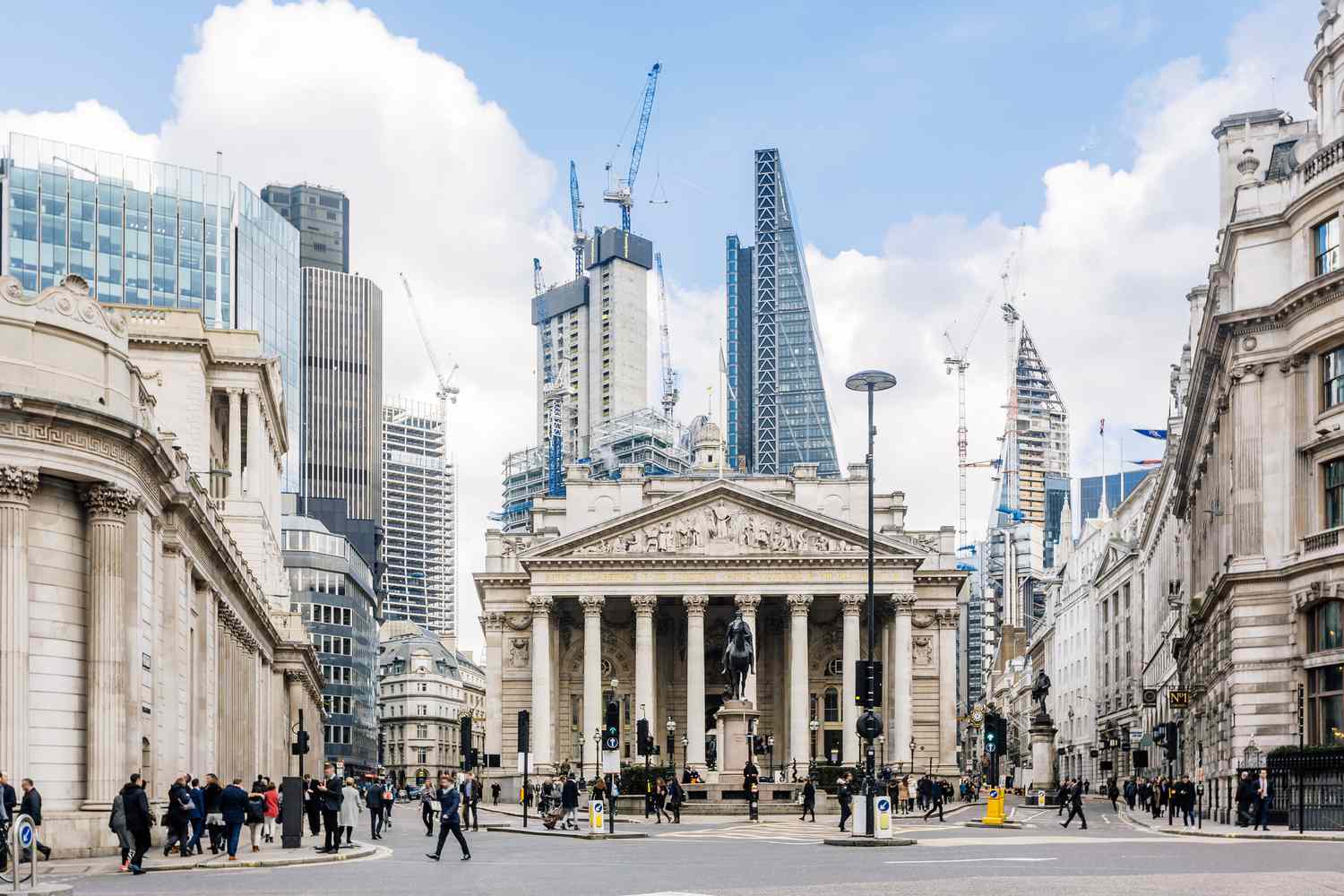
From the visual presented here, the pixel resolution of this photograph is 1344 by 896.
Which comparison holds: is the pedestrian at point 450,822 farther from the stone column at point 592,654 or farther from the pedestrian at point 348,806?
the stone column at point 592,654

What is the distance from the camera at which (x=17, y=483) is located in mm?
37156

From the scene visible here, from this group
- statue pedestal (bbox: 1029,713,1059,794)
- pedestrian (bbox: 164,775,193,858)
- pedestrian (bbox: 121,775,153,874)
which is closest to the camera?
pedestrian (bbox: 121,775,153,874)

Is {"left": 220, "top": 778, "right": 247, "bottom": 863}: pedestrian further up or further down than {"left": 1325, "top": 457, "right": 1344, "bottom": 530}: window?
further down

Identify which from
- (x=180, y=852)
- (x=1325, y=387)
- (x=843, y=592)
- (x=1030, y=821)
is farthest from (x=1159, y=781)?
(x=180, y=852)

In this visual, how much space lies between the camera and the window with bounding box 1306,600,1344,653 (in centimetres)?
4962

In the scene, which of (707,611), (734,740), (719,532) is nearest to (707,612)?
(707,611)

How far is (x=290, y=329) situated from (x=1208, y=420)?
444 ft

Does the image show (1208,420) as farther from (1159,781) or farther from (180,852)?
(180,852)

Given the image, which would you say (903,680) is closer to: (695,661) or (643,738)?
(695,661)

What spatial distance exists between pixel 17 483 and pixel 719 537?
79.7 m

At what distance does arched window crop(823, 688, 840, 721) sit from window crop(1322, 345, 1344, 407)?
75.0 m

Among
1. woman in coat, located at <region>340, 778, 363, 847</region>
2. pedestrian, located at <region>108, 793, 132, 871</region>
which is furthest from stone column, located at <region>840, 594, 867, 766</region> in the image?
pedestrian, located at <region>108, 793, 132, 871</region>

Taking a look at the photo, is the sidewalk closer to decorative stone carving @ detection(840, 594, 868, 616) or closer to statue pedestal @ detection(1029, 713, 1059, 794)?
statue pedestal @ detection(1029, 713, 1059, 794)

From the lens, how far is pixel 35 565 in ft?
126
